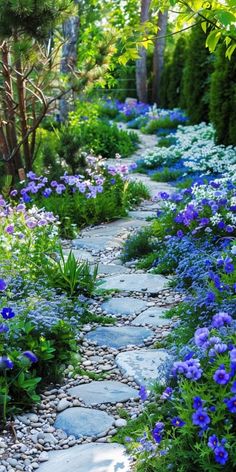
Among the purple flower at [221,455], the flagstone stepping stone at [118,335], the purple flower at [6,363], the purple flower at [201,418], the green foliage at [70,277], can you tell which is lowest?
the flagstone stepping stone at [118,335]

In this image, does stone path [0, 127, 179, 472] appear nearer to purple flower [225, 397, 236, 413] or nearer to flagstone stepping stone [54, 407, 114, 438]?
flagstone stepping stone [54, 407, 114, 438]

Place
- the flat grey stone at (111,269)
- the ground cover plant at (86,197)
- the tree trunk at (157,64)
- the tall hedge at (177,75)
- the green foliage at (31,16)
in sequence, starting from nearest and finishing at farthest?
the flat grey stone at (111,269) < the green foliage at (31,16) < the ground cover plant at (86,197) < the tall hedge at (177,75) < the tree trunk at (157,64)

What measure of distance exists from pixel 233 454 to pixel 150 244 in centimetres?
325

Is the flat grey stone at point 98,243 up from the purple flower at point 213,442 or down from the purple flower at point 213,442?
down

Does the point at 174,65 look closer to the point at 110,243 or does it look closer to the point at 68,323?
the point at 110,243

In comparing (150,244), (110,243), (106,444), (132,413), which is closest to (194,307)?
(132,413)

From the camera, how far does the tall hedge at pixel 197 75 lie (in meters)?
11.2

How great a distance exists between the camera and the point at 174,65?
15.6 metres

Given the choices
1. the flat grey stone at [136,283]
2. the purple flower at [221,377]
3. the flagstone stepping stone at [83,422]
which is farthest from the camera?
the flat grey stone at [136,283]

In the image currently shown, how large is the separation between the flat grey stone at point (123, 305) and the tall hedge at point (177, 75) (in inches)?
452

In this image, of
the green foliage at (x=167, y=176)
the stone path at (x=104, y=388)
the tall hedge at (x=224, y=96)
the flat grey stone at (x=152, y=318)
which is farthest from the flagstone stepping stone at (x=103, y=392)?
the tall hedge at (x=224, y=96)

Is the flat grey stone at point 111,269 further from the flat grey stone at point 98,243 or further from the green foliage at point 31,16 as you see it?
the green foliage at point 31,16

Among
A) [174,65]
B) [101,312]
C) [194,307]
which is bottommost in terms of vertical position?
[101,312]

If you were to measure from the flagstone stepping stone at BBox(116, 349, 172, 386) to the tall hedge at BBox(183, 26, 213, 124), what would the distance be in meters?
8.25
